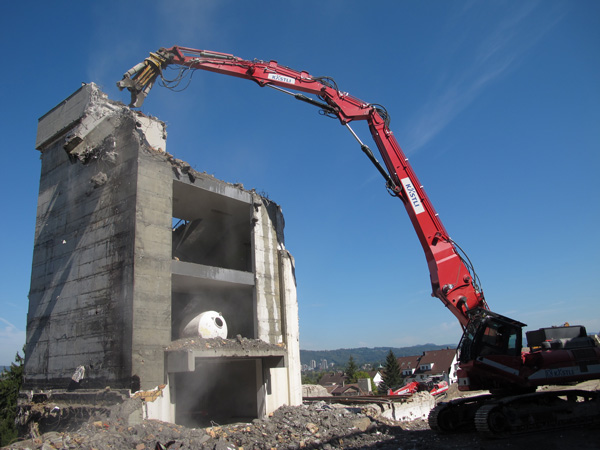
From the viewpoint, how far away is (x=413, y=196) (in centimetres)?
1379

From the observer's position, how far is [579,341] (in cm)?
1133

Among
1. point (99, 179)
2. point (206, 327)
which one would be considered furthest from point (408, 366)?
point (99, 179)

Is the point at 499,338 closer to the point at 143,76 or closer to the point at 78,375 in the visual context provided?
the point at 78,375

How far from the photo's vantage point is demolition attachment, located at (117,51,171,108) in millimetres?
14703

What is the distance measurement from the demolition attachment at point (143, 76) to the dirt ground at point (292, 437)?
984 cm

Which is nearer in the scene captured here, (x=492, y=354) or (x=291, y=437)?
(x=492, y=354)

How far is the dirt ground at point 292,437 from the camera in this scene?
32.1ft

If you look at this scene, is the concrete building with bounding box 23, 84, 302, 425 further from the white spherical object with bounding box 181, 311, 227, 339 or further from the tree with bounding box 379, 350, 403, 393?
the tree with bounding box 379, 350, 403, 393

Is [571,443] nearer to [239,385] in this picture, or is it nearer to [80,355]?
[239,385]

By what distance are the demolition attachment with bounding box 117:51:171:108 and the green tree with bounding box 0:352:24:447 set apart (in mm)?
19179

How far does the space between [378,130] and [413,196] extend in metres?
2.73

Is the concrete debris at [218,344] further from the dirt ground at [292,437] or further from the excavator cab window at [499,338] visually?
the excavator cab window at [499,338]

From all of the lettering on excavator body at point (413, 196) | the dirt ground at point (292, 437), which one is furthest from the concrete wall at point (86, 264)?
the lettering on excavator body at point (413, 196)

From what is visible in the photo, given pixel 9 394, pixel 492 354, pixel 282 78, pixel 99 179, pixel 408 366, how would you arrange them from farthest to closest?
pixel 408 366, pixel 9 394, pixel 282 78, pixel 99 179, pixel 492 354
